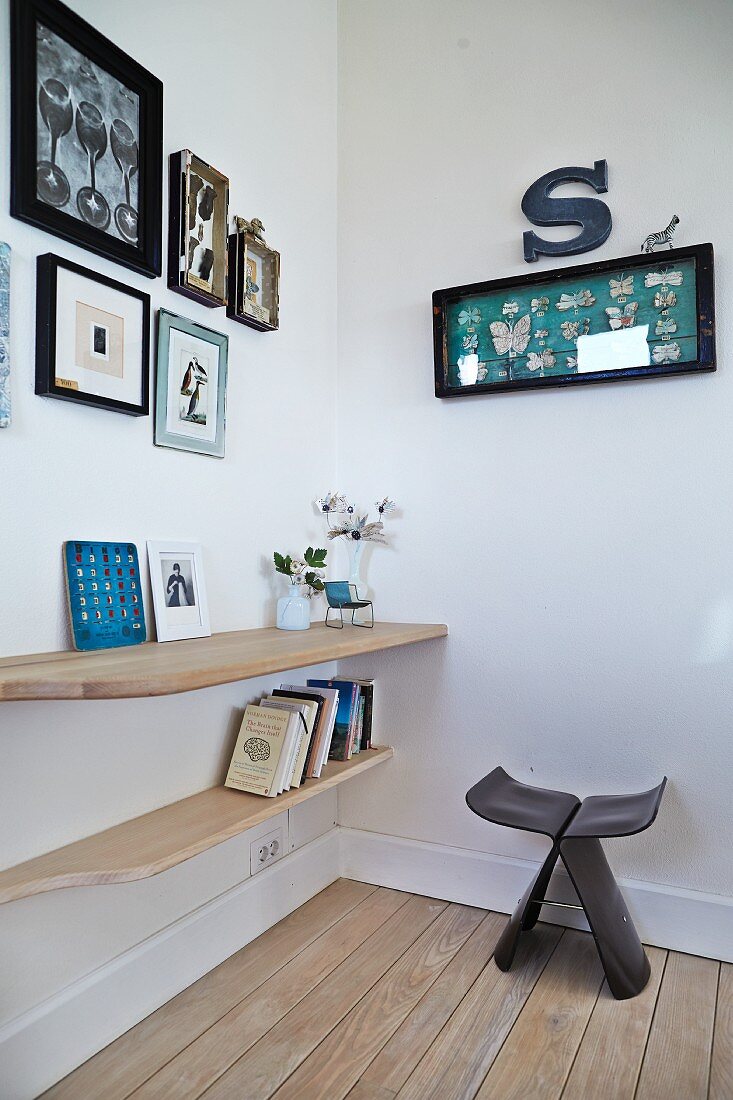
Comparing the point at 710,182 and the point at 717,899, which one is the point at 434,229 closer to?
the point at 710,182

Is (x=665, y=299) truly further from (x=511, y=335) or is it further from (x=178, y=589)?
(x=178, y=589)

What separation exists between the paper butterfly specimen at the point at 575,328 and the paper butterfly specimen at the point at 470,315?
257 millimetres

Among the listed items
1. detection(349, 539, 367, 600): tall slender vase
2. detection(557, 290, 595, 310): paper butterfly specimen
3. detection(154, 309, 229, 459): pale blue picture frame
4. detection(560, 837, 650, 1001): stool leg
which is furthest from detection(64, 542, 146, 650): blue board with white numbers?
detection(557, 290, 595, 310): paper butterfly specimen

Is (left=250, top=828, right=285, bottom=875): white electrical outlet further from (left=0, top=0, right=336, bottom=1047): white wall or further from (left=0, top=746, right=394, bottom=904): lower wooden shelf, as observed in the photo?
(left=0, top=746, right=394, bottom=904): lower wooden shelf

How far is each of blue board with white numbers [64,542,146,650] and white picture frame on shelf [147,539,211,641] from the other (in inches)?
1.9

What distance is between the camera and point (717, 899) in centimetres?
189

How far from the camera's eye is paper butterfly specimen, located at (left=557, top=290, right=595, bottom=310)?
2.06 metres

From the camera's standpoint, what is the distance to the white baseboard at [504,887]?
1.89m

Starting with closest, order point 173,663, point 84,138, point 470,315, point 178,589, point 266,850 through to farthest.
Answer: point 173,663 < point 84,138 < point 178,589 < point 266,850 < point 470,315

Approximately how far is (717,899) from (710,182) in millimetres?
1855

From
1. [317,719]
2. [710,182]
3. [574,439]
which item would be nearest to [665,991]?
[317,719]

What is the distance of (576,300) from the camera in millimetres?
2074

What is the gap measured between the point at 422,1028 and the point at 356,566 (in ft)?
4.15

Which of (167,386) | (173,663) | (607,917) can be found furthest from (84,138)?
(607,917)
